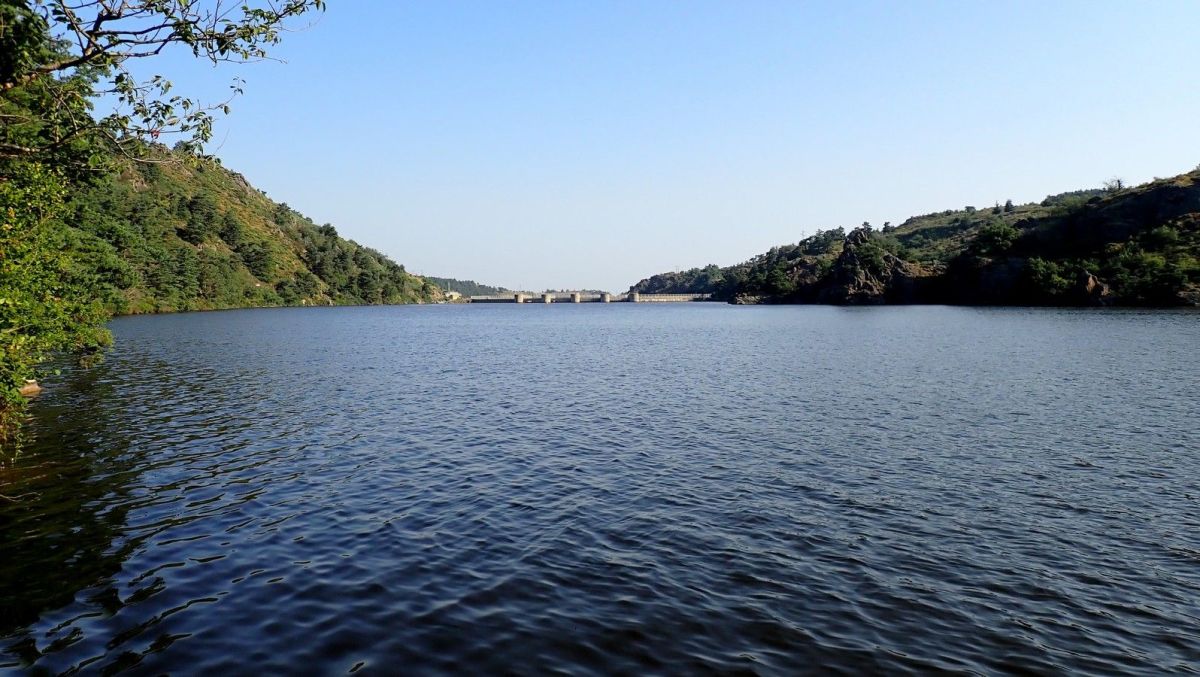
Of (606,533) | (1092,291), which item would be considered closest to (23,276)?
(606,533)

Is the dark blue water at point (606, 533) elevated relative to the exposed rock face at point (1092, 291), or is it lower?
lower

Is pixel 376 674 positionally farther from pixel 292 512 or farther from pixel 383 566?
pixel 292 512

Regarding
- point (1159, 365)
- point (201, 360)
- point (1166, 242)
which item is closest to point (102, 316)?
point (201, 360)

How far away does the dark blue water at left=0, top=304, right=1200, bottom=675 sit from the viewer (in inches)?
587

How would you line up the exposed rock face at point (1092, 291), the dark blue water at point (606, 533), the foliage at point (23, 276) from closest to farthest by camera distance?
the dark blue water at point (606, 533)
the foliage at point (23, 276)
the exposed rock face at point (1092, 291)

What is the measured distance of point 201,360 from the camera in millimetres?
74875

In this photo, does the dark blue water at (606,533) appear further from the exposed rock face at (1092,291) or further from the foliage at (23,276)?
the exposed rock face at (1092,291)

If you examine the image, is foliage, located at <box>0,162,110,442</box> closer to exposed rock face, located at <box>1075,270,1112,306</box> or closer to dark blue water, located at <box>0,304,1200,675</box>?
dark blue water, located at <box>0,304,1200,675</box>

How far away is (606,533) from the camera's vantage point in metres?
22.2

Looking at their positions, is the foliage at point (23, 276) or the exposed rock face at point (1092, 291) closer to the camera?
the foliage at point (23, 276)

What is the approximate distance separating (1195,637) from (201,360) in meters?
84.8

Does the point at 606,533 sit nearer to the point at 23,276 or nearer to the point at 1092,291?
the point at 23,276

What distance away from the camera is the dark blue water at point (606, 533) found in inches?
587

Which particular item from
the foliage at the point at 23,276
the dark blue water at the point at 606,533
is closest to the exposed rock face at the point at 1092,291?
the dark blue water at the point at 606,533
